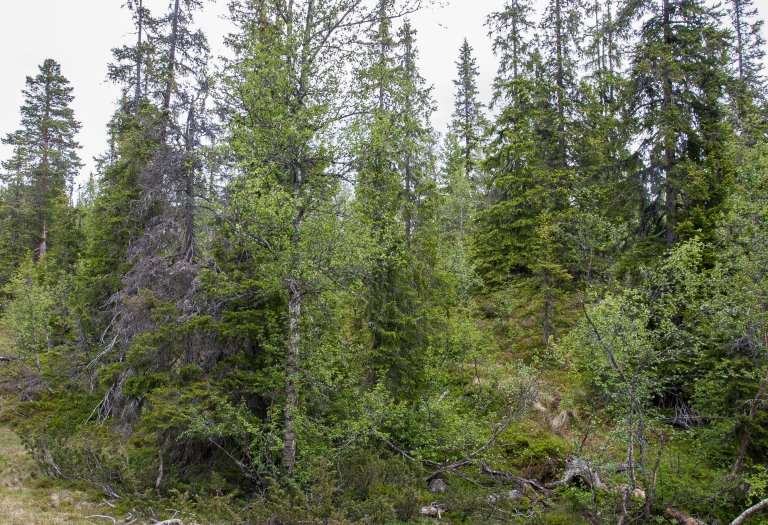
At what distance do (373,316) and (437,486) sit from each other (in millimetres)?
4612

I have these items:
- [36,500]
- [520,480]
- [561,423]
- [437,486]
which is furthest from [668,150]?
[36,500]

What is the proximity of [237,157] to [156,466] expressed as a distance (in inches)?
273

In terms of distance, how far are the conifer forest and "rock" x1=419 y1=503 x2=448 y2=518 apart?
0.05 meters

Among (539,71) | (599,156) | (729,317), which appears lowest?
(729,317)

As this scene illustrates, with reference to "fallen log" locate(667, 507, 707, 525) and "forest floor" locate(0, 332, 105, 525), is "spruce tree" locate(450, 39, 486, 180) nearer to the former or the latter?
"fallen log" locate(667, 507, 707, 525)

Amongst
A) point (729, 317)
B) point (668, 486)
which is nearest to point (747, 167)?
point (729, 317)

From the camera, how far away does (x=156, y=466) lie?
959cm

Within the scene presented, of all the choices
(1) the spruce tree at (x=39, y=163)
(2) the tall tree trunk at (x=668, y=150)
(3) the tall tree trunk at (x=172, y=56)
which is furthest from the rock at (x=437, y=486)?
(1) the spruce tree at (x=39, y=163)

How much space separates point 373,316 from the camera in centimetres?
1238

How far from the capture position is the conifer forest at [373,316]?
30.5 feet

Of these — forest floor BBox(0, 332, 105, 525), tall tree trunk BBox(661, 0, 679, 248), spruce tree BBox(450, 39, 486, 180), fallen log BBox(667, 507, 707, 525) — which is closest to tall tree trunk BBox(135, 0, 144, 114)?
forest floor BBox(0, 332, 105, 525)

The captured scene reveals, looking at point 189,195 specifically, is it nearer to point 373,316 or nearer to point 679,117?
point 373,316

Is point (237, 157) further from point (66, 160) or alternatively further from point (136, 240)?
point (66, 160)

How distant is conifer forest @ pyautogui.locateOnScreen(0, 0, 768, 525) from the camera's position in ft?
30.5
